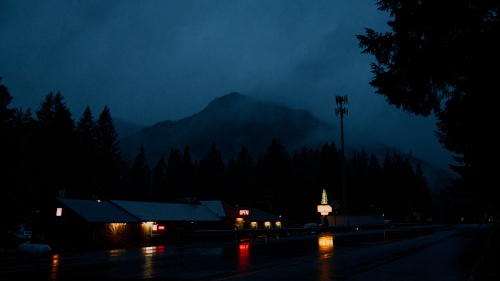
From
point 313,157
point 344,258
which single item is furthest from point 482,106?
point 313,157

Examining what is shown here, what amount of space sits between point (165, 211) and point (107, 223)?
9335mm

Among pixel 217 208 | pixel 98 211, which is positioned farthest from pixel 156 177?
pixel 98 211

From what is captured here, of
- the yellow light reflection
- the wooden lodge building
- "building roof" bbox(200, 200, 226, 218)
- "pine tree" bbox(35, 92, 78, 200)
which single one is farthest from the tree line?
the yellow light reflection

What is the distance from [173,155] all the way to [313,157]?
6423cm

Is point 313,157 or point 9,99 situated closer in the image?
point 9,99

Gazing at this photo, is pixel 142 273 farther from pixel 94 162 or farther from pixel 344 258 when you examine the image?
pixel 94 162

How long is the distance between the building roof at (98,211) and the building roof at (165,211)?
101cm

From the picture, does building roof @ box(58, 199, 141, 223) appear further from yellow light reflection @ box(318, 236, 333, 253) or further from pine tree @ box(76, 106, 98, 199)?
pine tree @ box(76, 106, 98, 199)

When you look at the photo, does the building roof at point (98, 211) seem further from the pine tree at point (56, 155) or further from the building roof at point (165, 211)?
the pine tree at point (56, 155)

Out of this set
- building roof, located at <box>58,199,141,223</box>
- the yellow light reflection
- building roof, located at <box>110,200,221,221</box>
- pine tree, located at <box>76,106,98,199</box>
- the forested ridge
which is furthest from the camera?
pine tree, located at <box>76,106,98,199</box>

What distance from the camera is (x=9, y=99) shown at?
32.4 metres

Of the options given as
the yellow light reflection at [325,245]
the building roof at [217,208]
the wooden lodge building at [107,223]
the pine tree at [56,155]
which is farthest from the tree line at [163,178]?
the yellow light reflection at [325,245]

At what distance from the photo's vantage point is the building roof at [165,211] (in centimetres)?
3784

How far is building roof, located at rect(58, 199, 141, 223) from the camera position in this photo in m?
32.2
